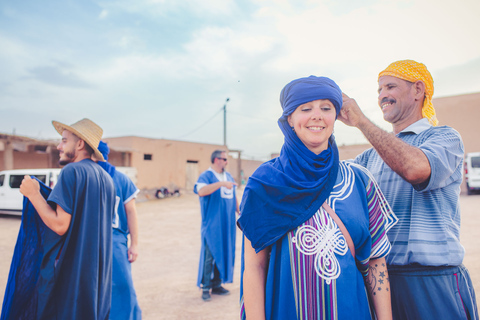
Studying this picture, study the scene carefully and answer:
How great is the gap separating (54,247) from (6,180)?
1143cm

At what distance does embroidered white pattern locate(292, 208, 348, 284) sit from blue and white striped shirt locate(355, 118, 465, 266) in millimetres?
478

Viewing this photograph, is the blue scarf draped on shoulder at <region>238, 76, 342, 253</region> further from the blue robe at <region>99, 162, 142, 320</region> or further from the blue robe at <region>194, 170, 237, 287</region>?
the blue robe at <region>194, 170, 237, 287</region>

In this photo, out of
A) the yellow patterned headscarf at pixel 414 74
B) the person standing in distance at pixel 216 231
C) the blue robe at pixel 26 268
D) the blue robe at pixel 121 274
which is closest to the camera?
the yellow patterned headscarf at pixel 414 74

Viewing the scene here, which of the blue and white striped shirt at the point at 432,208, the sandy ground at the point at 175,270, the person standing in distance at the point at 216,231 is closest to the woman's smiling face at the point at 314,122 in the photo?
the blue and white striped shirt at the point at 432,208

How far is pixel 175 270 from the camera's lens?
5.29 meters

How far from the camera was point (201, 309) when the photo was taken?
3791 mm

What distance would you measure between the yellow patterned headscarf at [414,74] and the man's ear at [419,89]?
A: 2 centimetres

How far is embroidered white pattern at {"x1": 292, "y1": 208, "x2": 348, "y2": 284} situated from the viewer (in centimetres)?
130

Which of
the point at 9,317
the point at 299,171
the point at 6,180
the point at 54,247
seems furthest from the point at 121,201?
the point at 6,180

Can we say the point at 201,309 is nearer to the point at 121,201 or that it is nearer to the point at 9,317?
the point at 121,201

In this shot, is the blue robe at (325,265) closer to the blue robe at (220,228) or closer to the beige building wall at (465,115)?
the blue robe at (220,228)

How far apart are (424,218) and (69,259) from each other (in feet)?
7.47

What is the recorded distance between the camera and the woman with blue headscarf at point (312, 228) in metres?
1.30

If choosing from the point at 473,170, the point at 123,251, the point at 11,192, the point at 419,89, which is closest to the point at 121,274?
the point at 123,251
